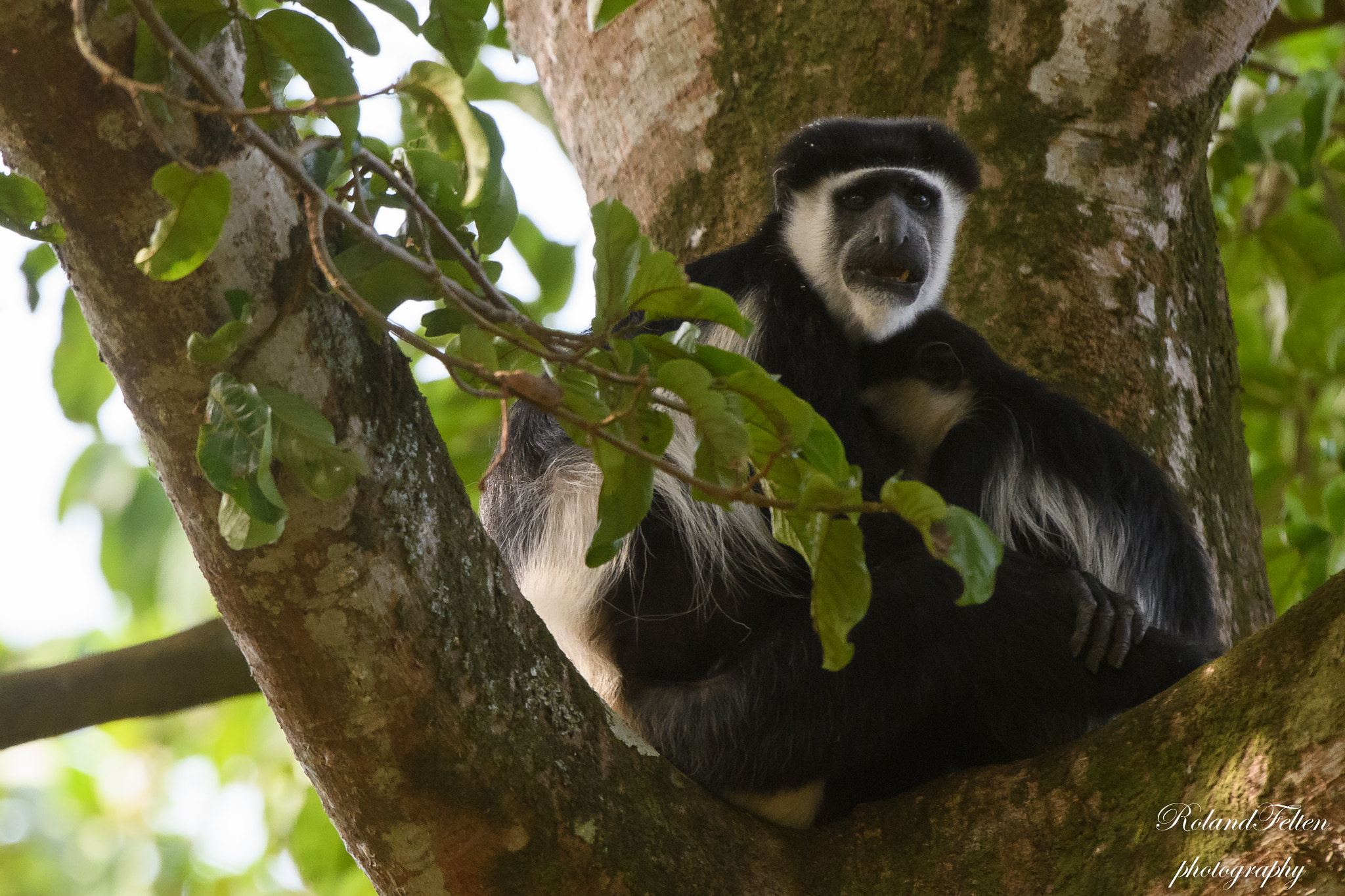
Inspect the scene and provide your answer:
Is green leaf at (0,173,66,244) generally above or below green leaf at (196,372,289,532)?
above

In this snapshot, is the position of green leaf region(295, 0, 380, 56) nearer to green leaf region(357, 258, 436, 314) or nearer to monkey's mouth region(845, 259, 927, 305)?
green leaf region(357, 258, 436, 314)

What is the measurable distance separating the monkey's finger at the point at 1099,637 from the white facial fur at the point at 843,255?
806mm

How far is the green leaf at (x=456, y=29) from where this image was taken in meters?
1.08

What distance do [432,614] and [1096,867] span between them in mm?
749

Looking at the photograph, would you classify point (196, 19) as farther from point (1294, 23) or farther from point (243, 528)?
point (1294, 23)

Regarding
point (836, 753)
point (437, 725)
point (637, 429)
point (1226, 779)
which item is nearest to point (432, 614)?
point (437, 725)

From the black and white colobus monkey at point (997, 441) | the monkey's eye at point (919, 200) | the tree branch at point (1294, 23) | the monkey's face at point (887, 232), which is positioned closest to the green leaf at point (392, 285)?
the black and white colobus monkey at point (997, 441)

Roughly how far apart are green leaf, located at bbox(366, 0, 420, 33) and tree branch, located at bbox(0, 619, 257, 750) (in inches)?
45.9

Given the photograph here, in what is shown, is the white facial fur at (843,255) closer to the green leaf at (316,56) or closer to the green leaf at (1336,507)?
the green leaf at (1336,507)

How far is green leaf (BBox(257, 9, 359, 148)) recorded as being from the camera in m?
1.02

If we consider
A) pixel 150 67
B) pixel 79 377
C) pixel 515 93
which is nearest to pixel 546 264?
pixel 515 93

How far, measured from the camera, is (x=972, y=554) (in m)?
0.96

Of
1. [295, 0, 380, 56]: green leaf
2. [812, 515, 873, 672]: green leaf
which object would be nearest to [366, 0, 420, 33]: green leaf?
[295, 0, 380, 56]: green leaf

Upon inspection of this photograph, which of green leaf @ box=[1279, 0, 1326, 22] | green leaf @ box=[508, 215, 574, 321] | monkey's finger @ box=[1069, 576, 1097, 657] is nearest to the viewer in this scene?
monkey's finger @ box=[1069, 576, 1097, 657]
